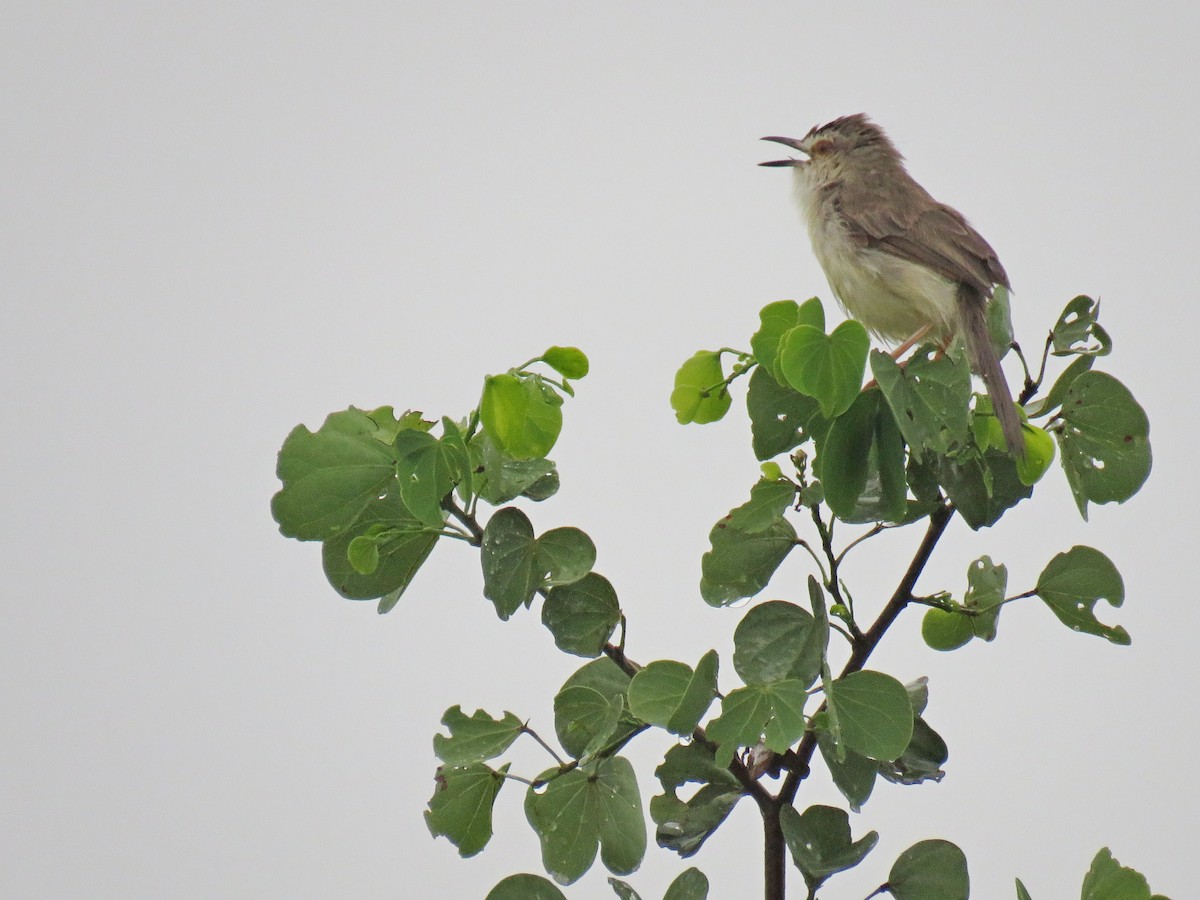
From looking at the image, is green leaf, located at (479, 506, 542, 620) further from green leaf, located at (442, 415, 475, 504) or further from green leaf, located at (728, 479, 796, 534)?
green leaf, located at (728, 479, 796, 534)

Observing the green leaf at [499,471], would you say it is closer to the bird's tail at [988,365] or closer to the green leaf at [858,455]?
the green leaf at [858,455]

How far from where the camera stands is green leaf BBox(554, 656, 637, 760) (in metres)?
1.24

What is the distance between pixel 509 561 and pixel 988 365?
0.88 m

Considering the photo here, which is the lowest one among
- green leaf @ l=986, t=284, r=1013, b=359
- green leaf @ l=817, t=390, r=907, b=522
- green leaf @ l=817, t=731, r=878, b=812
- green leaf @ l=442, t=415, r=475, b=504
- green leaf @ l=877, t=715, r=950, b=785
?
green leaf @ l=817, t=731, r=878, b=812

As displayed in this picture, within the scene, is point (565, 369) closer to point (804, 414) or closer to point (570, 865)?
point (804, 414)

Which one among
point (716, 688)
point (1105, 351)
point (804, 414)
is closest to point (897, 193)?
point (1105, 351)

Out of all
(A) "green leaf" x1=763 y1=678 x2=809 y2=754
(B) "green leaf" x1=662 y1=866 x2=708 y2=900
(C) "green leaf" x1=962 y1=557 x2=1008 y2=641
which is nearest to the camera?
(A) "green leaf" x1=763 y1=678 x2=809 y2=754

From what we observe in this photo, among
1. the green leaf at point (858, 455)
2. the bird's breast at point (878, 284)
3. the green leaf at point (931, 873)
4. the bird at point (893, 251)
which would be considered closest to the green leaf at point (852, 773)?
the green leaf at point (931, 873)

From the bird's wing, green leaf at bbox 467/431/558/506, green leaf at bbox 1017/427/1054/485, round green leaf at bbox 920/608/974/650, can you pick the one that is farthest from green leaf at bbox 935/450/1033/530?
the bird's wing

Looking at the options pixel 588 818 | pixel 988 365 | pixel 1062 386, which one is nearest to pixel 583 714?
pixel 588 818

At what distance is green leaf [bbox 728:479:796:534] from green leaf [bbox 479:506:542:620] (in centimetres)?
24

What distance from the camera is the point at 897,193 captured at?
3076 mm

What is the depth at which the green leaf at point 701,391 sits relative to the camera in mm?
1392

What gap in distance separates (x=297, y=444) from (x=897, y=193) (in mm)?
2268
